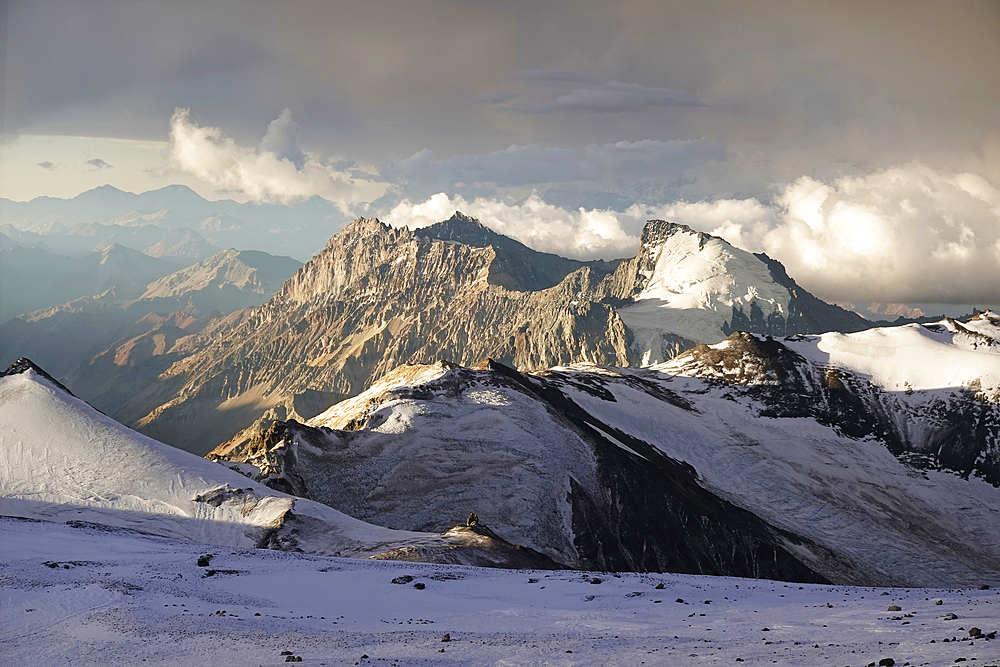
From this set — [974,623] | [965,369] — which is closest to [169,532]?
[974,623]

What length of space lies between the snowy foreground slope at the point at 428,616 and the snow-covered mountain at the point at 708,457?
41152 mm

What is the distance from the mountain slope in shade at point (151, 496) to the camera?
56.3 metres

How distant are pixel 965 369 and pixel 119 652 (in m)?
202

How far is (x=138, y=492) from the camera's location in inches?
2403

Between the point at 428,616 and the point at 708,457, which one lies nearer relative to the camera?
the point at 428,616

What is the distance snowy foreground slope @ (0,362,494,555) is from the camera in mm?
56844

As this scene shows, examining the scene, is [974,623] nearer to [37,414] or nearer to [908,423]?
[37,414]

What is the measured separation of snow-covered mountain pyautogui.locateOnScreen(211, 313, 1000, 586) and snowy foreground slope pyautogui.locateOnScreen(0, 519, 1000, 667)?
135 feet

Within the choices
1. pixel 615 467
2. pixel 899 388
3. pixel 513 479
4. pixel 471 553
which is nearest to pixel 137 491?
pixel 471 553

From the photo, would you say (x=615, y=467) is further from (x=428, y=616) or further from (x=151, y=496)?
(x=428, y=616)

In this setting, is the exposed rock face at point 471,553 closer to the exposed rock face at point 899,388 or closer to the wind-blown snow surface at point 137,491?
the wind-blown snow surface at point 137,491

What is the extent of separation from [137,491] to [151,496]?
141 centimetres

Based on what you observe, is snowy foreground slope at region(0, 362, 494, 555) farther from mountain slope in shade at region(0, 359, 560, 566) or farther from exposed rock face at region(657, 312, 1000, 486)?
exposed rock face at region(657, 312, 1000, 486)

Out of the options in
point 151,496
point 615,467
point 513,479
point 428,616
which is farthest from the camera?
point 615,467
